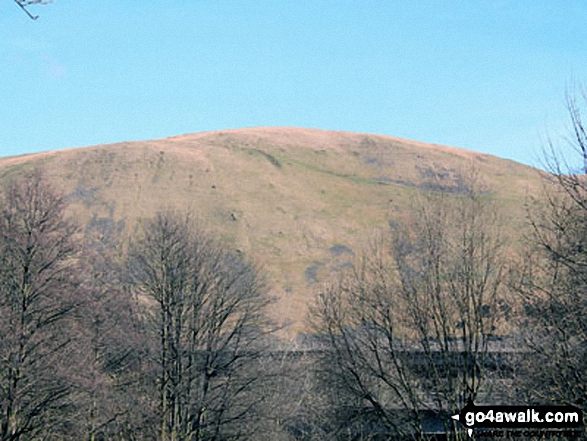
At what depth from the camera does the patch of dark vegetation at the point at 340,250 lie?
386 feet

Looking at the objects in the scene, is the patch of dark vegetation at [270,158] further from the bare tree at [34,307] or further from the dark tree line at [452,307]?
the dark tree line at [452,307]

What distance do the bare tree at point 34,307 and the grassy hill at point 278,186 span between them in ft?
220

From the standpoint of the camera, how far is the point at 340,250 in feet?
391

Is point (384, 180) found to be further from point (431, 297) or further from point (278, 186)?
point (431, 297)

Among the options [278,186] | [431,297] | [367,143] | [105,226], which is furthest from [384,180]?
[431,297]

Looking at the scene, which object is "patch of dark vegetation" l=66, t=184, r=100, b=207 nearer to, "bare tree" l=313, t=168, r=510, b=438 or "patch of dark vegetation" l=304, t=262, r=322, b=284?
"patch of dark vegetation" l=304, t=262, r=322, b=284

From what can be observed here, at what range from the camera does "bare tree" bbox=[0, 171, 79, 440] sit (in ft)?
82.7

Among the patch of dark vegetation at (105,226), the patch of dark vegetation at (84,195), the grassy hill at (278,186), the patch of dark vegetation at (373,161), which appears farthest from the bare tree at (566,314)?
the patch of dark vegetation at (373,161)

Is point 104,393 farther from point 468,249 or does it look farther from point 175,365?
point 468,249

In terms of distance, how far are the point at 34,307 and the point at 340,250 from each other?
9360 cm

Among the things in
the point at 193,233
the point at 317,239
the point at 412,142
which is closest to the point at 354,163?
the point at 412,142

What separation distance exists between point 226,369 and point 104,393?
25.0 ft

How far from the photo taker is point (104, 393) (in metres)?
28.0

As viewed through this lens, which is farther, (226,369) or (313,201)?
(313,201)
